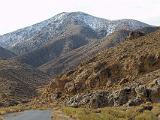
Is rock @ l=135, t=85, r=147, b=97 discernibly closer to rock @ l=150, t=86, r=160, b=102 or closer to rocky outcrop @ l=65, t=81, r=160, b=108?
rocky outcrop @ l=65, t=81, r=160, b=108

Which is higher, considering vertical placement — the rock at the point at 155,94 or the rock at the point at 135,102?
the rock at the point at 155,94

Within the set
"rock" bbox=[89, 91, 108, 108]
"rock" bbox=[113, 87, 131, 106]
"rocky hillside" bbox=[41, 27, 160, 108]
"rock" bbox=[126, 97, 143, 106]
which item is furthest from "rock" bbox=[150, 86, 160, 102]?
"rock" bbox=[89, 91, 108, 108]

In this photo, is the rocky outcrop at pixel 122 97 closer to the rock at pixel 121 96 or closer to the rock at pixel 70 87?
the rock at pixel 121 96

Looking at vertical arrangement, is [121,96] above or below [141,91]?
below

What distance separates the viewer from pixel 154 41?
298 ft

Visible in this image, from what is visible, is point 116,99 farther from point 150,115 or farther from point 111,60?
point 111,60

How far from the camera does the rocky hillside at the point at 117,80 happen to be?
6053cm

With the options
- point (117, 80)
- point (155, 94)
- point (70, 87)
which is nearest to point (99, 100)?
point (155, 94)

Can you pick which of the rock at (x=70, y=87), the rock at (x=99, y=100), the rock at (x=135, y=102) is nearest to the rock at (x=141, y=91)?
the rock at (x=135, y=102)

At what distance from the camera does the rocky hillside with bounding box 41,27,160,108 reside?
60531mm

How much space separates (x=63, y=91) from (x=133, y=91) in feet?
109

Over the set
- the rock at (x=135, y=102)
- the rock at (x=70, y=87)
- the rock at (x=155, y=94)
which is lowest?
the rock at (x=135, y=102)

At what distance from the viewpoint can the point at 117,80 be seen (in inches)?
3199

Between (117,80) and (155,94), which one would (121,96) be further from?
(117,80)
